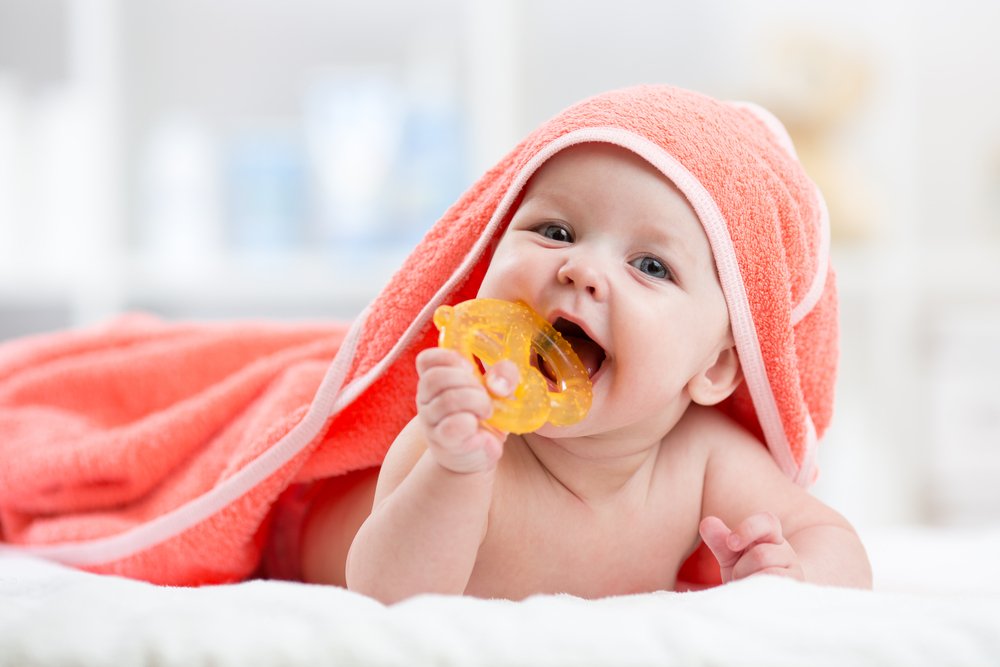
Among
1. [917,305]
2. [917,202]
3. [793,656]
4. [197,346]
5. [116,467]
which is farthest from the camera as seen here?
[917,202]

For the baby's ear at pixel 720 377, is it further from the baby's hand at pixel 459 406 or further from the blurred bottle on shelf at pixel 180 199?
the blurred bottle on shelf at pixel 180 199

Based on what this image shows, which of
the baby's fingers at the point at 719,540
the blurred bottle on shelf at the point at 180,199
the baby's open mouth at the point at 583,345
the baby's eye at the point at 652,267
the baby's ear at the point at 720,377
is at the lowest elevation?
the blurred bottle on shelf at the point at 180,199

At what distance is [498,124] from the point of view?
222 cm

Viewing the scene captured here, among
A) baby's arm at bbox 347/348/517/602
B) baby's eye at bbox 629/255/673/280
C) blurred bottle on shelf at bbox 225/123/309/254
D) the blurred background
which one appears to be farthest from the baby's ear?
blurred bottle on shelf at bbox 225/123/309/254

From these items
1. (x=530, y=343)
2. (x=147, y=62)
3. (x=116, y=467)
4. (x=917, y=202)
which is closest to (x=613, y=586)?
(x=530, y=343)

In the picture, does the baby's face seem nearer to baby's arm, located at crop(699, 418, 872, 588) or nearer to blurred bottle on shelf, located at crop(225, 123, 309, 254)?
baby's arm, located at crop(699, 418, 872, 588)

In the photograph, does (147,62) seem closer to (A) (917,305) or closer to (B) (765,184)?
(A) (917,305)

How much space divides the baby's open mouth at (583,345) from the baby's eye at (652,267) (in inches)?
2.4

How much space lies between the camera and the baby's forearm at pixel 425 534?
0.66 metres

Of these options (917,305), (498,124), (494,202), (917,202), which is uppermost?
(494,202)

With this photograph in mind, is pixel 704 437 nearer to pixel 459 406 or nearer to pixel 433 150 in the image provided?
pixel 459 406

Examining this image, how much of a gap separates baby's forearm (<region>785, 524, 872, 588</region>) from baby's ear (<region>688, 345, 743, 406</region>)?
0.39 ft

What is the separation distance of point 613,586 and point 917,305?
1.60 m

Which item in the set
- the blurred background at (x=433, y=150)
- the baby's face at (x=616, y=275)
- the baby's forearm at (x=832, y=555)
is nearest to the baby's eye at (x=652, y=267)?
the baby's face at (x=616, y=275)
